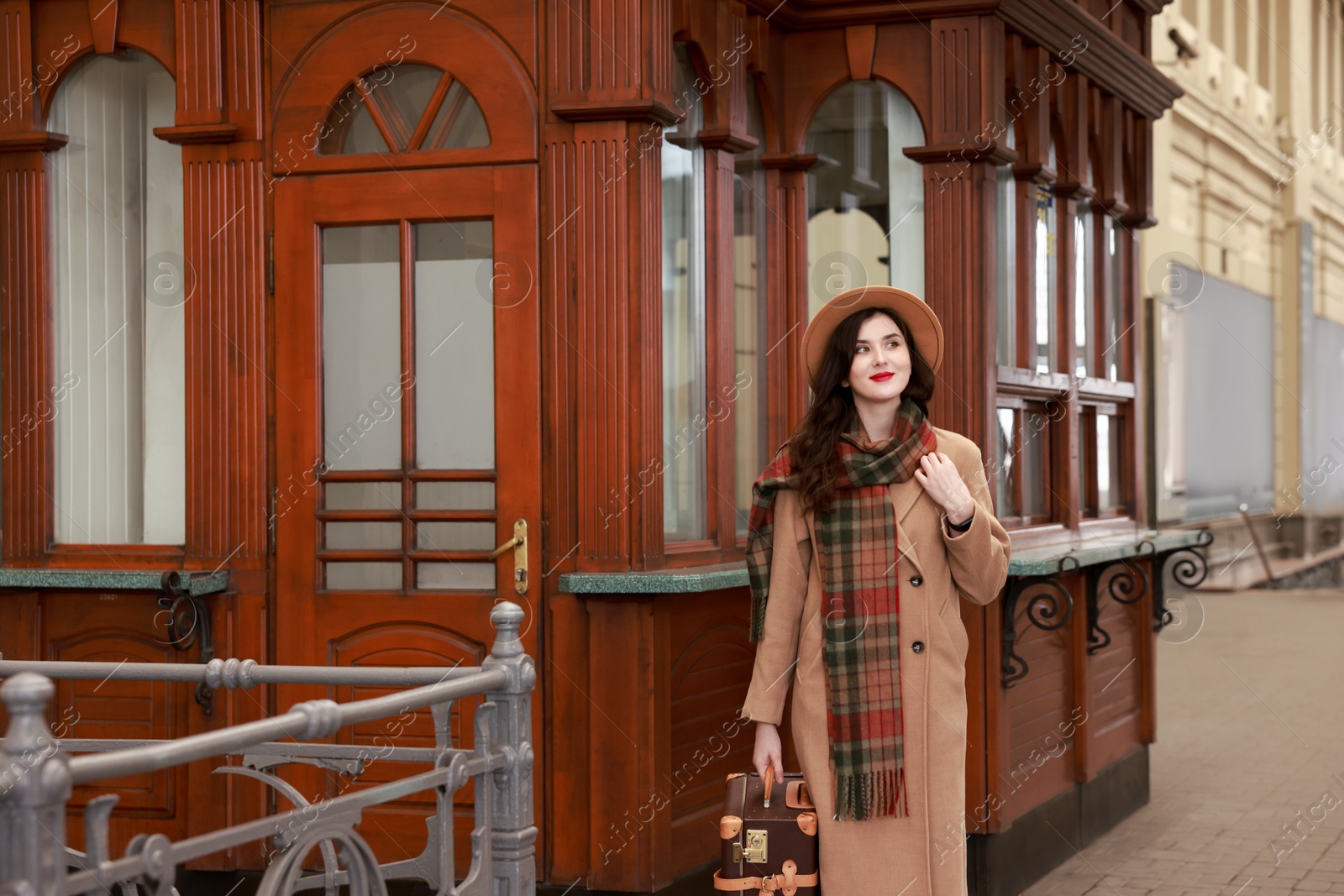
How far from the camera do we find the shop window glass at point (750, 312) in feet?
20.1

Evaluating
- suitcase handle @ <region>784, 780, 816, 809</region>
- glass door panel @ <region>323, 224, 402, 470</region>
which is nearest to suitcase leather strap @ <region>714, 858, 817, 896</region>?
suitcase handle @ <region>784, 780, 816, 809</region>

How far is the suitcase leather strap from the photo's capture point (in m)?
3.53

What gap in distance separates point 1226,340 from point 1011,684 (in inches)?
664

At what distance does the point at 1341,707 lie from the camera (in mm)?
11453

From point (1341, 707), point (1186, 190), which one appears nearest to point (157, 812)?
point (1341, 707)

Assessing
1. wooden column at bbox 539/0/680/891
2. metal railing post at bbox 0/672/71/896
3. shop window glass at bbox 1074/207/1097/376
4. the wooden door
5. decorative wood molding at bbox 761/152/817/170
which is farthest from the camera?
shop window glass at bbox 1074/207/1097/376

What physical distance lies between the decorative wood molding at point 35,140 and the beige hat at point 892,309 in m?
3.42

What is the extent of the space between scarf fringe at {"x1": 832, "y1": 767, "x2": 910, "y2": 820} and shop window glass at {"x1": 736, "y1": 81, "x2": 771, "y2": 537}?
2525 mm

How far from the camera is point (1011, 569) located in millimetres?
5770

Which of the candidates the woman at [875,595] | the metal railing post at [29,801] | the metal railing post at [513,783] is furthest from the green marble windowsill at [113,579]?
the metal railing post at [29,801]

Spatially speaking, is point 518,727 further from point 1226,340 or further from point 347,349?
point 1226,340

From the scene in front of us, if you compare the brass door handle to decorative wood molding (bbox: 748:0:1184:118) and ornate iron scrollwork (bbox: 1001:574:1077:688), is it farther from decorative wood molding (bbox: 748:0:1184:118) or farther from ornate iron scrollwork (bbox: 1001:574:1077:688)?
decorative wood molding (bbox: 748:0:1184:118)

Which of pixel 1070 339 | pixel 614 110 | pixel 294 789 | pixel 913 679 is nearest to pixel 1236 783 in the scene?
pixel 1070 339

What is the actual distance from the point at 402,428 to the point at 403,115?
43.0 inches
